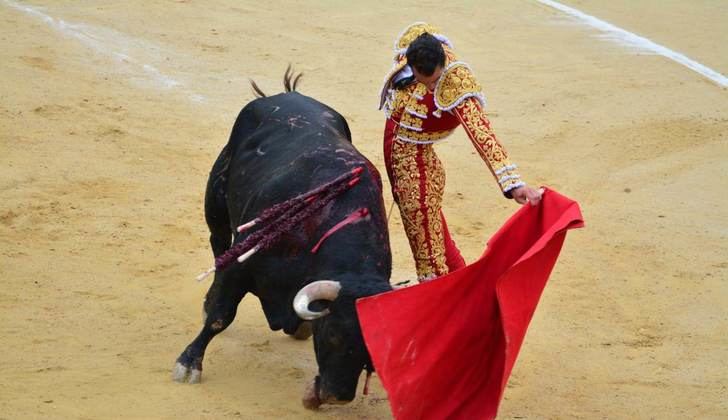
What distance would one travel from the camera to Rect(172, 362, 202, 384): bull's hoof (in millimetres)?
4766

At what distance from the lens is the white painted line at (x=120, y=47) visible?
28.8 ft

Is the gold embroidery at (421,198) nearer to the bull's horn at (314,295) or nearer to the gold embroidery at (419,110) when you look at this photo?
the gold embroidery at (419,110)

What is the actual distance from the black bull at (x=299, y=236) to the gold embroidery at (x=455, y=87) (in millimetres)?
418

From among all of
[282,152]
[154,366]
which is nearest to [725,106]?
[282,152]

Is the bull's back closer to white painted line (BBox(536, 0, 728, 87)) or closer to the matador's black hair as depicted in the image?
the matador's black hair

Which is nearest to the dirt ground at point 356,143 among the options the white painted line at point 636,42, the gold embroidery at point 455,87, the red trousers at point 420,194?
the white painted line at point 636,42

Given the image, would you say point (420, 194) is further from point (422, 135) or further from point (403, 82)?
point (403, 82)

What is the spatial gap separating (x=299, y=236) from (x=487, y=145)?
0.79 m

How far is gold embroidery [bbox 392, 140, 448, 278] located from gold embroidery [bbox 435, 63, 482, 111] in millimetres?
312

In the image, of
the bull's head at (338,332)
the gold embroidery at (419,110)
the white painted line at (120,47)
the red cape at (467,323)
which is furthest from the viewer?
the white painted line at (120,47)

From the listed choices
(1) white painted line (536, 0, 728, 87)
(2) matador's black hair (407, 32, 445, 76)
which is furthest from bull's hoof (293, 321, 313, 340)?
(1) white painted line (536, 0, 728, 87)

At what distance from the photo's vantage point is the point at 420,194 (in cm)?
488

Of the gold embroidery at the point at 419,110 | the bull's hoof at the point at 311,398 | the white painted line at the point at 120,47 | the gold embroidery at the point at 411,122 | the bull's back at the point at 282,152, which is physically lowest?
the white painted line at the point at 120,47

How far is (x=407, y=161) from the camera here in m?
4.87
